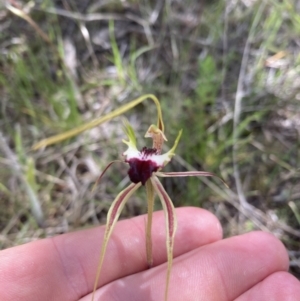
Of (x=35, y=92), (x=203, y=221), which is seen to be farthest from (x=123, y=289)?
(x=35, y=92)

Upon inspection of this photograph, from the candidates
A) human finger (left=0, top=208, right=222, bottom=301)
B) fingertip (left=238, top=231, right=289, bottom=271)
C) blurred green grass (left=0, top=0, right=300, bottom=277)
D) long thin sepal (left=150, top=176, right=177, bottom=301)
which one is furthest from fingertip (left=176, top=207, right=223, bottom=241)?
long thin sepal (left=150, top=176, right=177, bottom=301)

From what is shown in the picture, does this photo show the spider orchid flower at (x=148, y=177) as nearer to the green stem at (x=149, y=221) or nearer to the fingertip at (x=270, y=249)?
the green stem at (x=149, y=221)

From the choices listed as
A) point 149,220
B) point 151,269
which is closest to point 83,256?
point 151,269

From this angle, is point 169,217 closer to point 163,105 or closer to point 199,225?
point 199,225

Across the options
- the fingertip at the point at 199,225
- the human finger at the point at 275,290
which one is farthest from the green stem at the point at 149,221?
the human finger at the point at 275,290

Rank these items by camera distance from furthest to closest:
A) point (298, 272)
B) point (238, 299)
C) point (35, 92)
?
point (35, 92) → point (298, 272) → point (238, 299)

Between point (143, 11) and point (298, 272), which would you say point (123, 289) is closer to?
point (298, 272)
